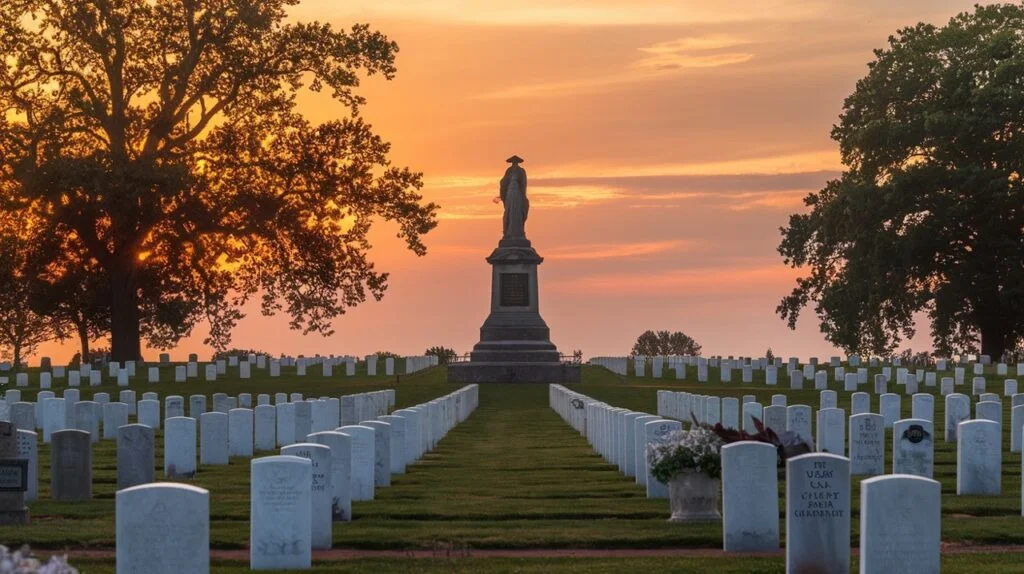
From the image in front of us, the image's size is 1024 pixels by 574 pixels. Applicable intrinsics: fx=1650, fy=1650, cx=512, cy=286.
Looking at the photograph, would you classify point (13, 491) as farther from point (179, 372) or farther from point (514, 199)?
point (514, 199)

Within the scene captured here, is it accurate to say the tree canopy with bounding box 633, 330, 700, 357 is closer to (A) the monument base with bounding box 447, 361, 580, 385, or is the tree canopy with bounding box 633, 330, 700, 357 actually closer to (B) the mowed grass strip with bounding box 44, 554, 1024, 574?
(A) the monument base with bounding box 447, 361, 580, 385

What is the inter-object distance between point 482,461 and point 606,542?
450 inches

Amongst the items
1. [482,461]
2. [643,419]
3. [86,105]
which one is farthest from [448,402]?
[86,105]

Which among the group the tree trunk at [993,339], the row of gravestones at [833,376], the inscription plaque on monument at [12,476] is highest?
the tree trunk at [993,339]

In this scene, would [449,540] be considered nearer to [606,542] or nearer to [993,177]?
[606,542]

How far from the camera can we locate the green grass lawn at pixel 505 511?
1708 centimetres

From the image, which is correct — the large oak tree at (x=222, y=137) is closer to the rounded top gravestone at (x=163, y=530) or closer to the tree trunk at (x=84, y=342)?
the tree trunk at (x=84, y=342)

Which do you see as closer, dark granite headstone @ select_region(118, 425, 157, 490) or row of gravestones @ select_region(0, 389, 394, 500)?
dark granite headstone @ select_region(118, 425, 157, 490)

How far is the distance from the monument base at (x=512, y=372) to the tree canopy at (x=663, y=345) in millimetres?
30409

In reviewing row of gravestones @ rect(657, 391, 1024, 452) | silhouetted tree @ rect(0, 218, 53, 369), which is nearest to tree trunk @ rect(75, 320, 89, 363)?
silhouetted tree @ rect(0, 218, 53, 369)

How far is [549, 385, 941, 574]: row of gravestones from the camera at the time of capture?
13328 mm

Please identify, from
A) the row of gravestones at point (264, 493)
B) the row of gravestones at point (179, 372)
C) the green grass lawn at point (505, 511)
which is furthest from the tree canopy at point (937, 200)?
the row of gravestones at point (264, 493)

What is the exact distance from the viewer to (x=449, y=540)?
17.3 meters

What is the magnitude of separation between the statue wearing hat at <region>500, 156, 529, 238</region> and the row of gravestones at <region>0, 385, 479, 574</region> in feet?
115
